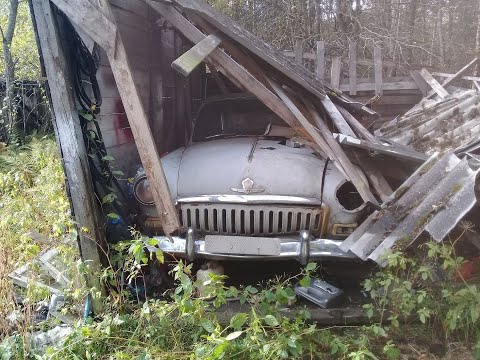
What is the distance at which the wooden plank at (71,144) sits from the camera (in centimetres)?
305

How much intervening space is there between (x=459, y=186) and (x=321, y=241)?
111 centimetres

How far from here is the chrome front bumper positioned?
11.3 ft

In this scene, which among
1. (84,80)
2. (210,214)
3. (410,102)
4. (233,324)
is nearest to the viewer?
(233,324)

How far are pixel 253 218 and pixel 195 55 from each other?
1.41 metres

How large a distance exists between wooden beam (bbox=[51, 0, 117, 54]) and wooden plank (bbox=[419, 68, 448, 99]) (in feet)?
21.7

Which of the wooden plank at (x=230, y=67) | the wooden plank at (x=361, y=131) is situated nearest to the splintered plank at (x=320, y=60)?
the wooden plank at (x=361, y=131)

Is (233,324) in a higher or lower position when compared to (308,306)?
higher

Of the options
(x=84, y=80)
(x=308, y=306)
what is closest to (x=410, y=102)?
(x=308, y=306)

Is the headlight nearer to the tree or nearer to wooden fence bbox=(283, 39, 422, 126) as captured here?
wooden fence bbox=(283, 39, 422, 126)

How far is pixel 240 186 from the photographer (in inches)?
147

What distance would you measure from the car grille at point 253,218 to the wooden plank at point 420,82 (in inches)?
248

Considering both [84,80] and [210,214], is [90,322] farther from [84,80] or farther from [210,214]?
[84,80]

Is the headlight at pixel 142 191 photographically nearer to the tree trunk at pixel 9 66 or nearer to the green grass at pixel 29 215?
the green grass at pixel 29 215

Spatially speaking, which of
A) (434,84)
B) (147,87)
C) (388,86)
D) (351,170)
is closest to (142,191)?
(147,87)
